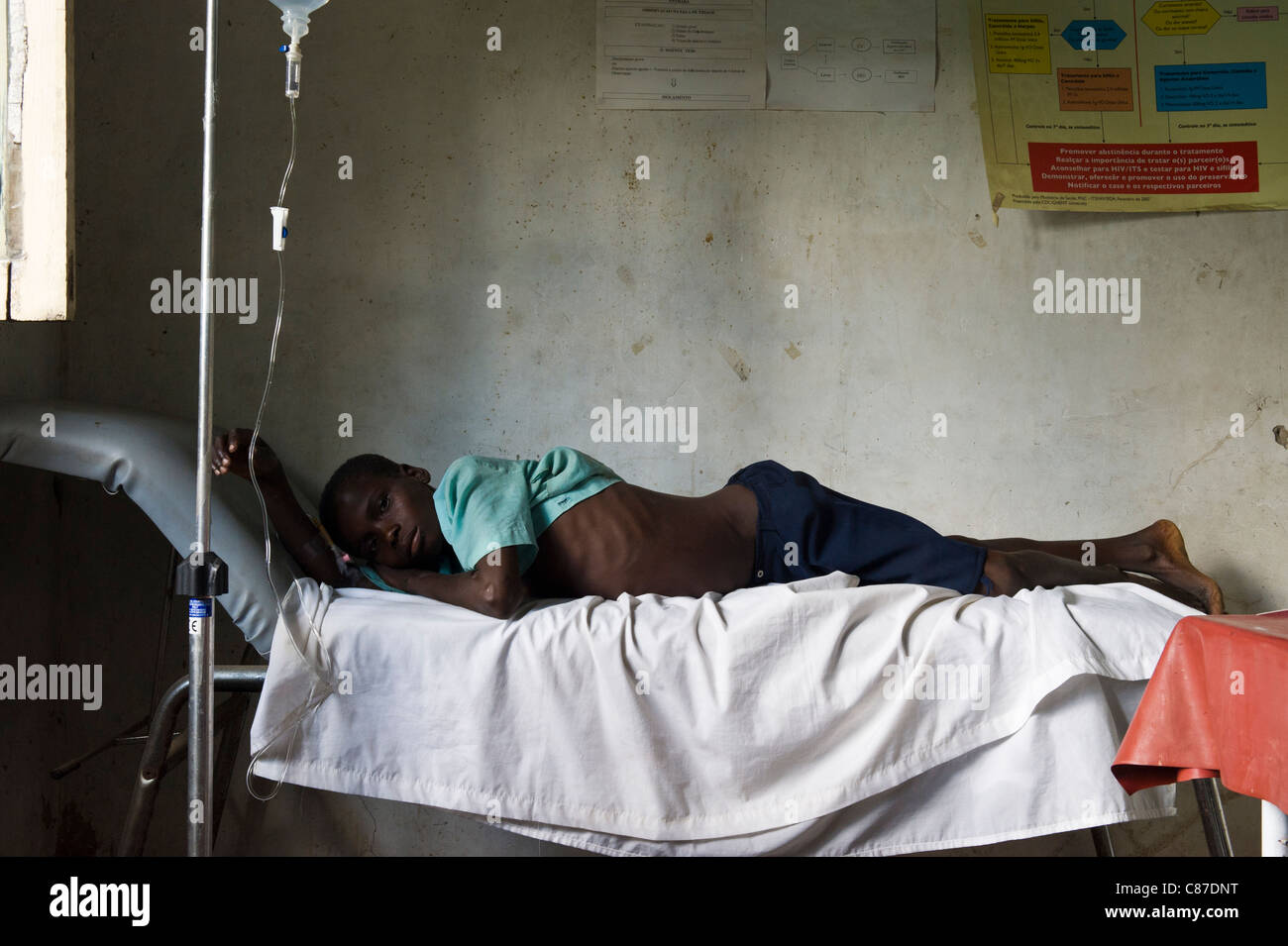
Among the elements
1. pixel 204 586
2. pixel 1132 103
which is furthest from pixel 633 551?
pixel 1132 103

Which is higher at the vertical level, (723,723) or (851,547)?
(851,547)

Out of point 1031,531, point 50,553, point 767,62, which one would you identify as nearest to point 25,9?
point 50,553

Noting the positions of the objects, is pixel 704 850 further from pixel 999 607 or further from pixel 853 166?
pixel 853 166

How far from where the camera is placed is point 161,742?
1430mm

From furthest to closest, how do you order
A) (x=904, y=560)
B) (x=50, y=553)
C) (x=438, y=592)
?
(x=50, y=553)
(x=904, y=560)
(x=438, y=592)

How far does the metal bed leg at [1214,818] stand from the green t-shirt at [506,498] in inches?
39.4

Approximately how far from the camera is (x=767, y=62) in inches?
86.4

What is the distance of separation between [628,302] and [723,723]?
111cm

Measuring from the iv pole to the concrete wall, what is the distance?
3.04 feet

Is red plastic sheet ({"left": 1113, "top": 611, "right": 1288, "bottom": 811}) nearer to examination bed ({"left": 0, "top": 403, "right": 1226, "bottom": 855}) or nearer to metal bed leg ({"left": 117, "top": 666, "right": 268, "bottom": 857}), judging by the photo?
examination bed ({"left": 0, "top": 403, "right": 1226, "bottom": 855})

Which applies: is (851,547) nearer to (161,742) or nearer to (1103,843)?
(1103,843)

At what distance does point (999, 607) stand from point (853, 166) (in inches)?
45.2

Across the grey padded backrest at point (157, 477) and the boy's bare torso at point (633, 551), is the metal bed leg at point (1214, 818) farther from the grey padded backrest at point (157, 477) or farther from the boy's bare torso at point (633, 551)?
the grey padded backrest at point (157, 477)

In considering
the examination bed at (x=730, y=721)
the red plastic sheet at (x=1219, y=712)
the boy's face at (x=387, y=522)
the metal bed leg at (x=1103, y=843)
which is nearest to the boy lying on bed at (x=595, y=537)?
the boy's face at (x=387, y=522)
